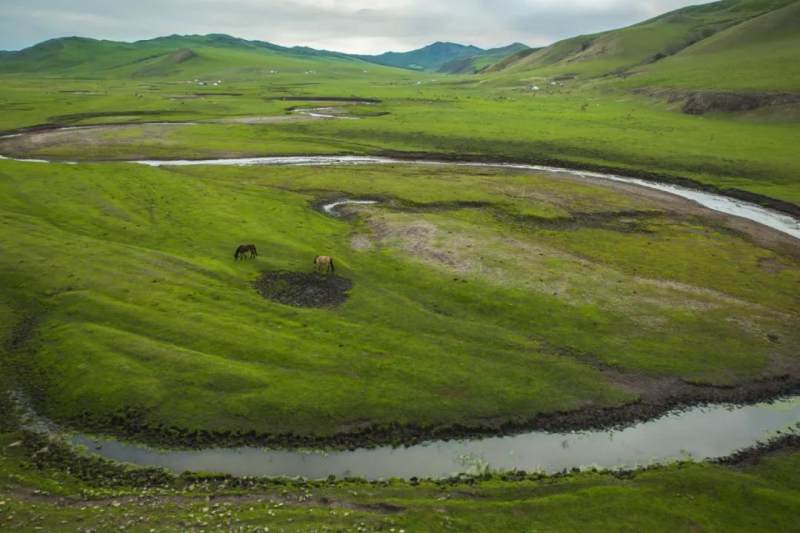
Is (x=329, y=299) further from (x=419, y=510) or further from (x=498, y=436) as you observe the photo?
(x=419, y=510)

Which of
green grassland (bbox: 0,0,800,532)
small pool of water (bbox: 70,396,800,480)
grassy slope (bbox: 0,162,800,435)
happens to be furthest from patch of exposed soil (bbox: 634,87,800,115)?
small pool of water (bbox: 70,396,800,480)

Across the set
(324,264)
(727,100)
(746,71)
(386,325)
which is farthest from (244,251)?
(746,71)

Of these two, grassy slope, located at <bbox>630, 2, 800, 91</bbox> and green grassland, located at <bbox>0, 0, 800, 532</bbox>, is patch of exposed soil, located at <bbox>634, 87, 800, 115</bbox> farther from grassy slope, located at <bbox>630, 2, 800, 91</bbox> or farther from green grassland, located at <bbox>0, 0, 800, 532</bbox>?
green grassland, located at <bbox>0, 0, 800, 532</bbox>

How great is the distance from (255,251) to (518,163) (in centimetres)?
6869

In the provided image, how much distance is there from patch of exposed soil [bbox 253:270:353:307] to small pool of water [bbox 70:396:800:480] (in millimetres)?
17071

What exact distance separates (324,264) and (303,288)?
364 cm

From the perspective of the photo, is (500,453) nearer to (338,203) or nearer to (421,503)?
(421,503)

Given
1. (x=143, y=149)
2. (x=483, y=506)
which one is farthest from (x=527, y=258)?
(x=143, y=149)

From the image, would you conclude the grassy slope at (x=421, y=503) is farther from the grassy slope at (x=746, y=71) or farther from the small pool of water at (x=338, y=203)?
the grassy slope at (x=746, y=71)

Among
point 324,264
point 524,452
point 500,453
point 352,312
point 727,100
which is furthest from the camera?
point 727,100

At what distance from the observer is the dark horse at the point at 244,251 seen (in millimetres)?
50853

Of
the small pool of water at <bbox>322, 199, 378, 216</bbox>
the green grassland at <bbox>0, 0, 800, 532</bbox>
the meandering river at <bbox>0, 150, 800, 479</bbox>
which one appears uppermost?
the small pool of water at <bbox>322, 199, 378, 216</bbox>

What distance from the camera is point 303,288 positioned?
46.3 metres

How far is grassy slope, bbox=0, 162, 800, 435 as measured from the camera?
105ft
